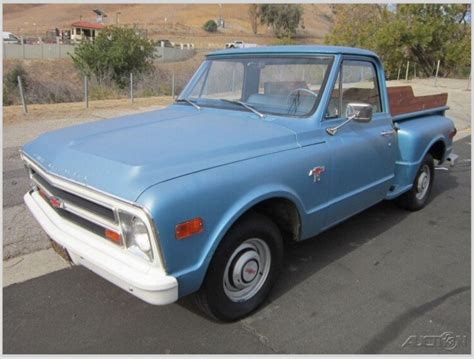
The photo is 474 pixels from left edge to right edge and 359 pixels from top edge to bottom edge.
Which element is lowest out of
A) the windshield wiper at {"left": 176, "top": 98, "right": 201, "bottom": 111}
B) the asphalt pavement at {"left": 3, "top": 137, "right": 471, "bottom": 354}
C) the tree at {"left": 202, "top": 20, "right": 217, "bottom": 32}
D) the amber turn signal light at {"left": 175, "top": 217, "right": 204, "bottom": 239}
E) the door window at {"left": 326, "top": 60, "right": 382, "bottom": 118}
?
the asphalt pavement at {"left": 3, "top": 137, "right": 471, "bottom": 354}

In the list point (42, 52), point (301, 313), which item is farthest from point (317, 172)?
point (42, 52)

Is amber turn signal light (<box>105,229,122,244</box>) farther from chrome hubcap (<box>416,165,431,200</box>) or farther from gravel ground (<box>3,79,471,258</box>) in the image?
chrome hubcap (<box>416,165,431,200</box>)

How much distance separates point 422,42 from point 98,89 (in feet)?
72.5

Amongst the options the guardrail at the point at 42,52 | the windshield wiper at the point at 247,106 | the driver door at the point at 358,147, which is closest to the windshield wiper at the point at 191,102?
the windshield wiper at the point at 247,106

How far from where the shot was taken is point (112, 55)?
2277 centimetres

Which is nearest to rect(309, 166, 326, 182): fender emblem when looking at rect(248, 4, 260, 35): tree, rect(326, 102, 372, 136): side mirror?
rect(326, 102, 372, 136): side mirror

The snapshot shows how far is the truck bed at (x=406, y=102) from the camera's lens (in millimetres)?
4758

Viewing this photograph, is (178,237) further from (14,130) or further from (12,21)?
(12,21)

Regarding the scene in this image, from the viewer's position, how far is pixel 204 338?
2873 mm

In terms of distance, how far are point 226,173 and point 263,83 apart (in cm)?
154

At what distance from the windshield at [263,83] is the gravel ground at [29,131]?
2.04m

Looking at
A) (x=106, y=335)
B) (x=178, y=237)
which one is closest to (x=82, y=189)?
(x=178, y=237)

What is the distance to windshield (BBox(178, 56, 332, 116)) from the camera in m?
3.66

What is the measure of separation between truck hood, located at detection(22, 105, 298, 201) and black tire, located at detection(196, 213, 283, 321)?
46 cm
